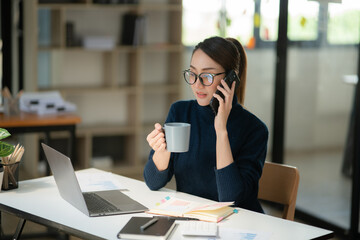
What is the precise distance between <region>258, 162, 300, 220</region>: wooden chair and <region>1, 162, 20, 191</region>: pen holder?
1067mm

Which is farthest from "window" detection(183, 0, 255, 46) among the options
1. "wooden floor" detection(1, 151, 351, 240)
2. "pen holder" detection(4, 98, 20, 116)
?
"pen holder" detection(4, 98, 20, 116)

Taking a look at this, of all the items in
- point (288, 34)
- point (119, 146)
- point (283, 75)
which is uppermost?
point (288, 34)

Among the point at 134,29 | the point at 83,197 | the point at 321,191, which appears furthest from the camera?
the point at 134,29

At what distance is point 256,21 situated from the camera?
4777 millimetres

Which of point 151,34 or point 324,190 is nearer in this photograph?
point 324,190

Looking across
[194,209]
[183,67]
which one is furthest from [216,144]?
[183,67]

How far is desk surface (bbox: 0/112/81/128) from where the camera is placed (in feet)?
12.4

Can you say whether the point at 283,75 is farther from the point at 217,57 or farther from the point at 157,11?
the point at 217,57

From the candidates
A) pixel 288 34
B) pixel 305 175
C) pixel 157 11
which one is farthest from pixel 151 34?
pixel 305 175

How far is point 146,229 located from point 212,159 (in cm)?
62

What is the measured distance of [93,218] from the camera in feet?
6.85

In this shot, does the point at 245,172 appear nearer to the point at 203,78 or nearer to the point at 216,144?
the point at 216,144

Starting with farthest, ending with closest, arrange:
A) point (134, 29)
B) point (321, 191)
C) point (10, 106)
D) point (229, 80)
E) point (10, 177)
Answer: point (134, 29) < point (321, 191) < point (10, 106) < point (10, 177) < point (229, 80)

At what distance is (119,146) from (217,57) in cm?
350
